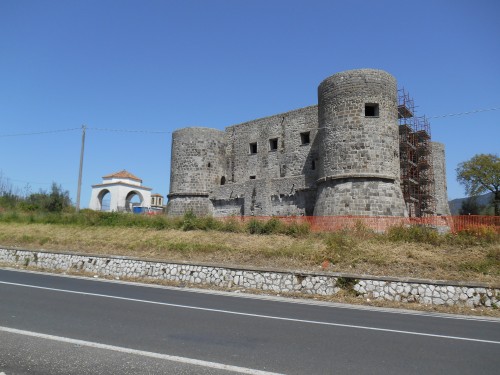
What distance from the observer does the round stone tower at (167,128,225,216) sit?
98.1 feet

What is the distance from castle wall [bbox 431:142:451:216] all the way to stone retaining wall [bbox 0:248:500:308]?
20.5 metres

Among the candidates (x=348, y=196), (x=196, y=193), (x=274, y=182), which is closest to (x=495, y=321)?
(x=348, y=196)

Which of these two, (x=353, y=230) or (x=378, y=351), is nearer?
(x=378, y=351)

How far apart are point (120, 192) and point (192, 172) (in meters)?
22.7

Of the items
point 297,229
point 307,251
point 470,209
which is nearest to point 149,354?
point 307,251

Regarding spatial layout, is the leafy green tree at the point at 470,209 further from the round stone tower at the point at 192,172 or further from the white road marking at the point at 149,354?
the white road marking at the point at 149,354

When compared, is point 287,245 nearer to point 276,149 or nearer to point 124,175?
point 276,149

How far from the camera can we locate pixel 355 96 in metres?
20.7

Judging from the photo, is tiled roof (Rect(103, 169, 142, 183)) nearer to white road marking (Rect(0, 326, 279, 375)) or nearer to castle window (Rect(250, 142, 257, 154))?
castle window (Rect(250, 142, 257, 154))

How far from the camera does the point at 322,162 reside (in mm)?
21891

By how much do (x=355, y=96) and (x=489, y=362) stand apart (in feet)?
55.7

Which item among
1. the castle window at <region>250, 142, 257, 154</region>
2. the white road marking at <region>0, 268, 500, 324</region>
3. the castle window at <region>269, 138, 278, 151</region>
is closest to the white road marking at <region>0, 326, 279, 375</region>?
the white road marking at <region>0, 268, 500, 324</region>

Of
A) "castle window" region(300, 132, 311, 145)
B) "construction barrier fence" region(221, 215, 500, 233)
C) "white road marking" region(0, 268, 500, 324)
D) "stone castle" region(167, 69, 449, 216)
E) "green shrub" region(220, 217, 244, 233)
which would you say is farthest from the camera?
"castle window" region(300, 132, 311, 145)

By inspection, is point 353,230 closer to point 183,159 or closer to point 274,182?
point 274,182
